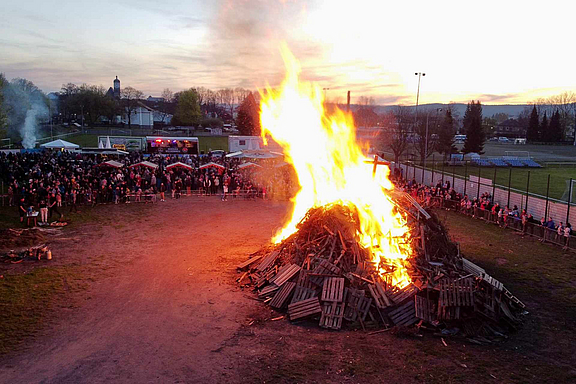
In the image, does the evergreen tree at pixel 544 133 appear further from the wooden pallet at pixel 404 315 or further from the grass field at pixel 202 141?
the wooden pallet at pixel 404 315

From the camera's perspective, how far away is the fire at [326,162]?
17312 millimetres

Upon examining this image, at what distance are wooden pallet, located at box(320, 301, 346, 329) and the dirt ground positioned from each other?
39 cm

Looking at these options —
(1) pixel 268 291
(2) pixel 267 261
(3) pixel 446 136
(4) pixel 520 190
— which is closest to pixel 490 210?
(4) pixel 520 190

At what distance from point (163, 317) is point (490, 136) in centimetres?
14826

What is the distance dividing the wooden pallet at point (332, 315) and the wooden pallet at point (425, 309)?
2.35 m

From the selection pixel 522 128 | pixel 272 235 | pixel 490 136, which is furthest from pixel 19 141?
pixel 522 128

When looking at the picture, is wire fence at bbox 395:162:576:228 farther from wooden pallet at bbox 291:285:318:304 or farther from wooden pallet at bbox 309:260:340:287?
wooden pallet at bbox 291:285:318:304

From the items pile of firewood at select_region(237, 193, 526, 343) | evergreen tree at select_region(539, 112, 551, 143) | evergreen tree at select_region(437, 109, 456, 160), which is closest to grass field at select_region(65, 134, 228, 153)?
evergreen tree at select_region(437, 109, 456, 160)

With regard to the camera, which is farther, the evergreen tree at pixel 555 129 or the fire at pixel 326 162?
the evergreen tree at pixel 555 129

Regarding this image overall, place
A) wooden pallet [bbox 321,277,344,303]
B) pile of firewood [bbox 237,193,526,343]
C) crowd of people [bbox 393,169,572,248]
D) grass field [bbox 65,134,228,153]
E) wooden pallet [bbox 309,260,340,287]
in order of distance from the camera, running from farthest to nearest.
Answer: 1. grass field [bbox 65,134,228,153]
2. crowd of people [bbox 393,169,572,248]
3. wooden pallet [bbox 309,260,340,287]
4. wooden pallet [bbox 321,277,344,303]
5. pile of firewood [bbox 237,193,526,343]

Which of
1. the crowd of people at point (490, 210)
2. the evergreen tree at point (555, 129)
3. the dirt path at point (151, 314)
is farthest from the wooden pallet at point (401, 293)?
the evergreen tree at point (555, 129)

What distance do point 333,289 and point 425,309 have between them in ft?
9.79

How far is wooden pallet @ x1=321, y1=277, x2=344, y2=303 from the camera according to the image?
1331 centimetres

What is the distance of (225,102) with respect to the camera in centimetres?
15662
